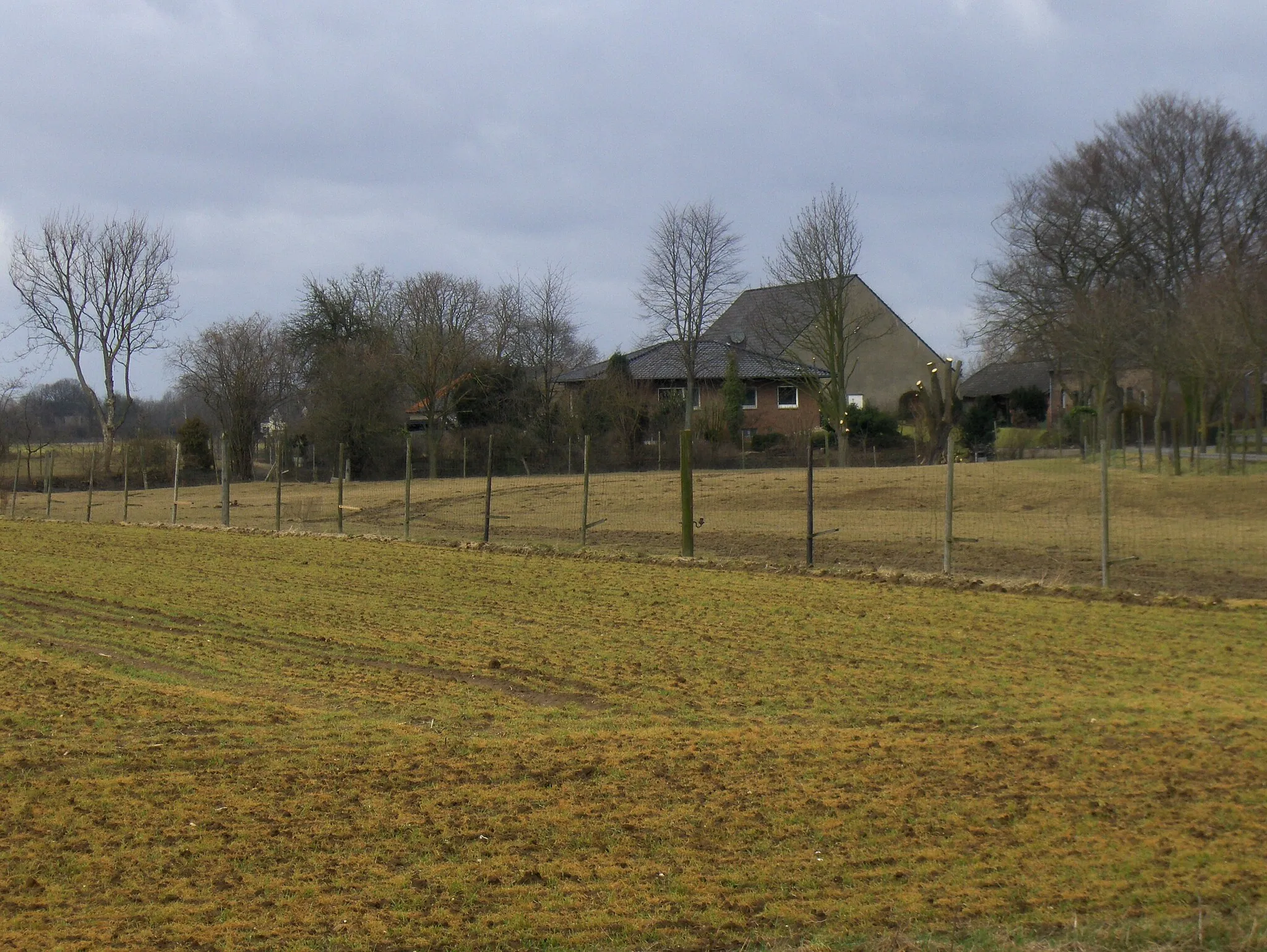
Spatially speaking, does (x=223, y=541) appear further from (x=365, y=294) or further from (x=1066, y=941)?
(x=365, y=294)

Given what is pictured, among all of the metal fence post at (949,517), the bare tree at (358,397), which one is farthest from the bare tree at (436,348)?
the metal fence post at (949,517)

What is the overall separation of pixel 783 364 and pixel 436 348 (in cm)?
1656

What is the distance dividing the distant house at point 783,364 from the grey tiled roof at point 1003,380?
459 cm

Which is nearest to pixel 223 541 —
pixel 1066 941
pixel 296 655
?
pixel 296 655

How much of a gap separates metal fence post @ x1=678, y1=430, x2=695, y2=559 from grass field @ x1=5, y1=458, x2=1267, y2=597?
93 centimetres

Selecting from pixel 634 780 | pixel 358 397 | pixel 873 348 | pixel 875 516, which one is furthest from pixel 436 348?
pixel 634 780

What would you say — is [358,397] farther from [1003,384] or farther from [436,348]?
[1003,384]

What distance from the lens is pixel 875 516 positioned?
24.0 m

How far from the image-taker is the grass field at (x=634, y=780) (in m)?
4.75

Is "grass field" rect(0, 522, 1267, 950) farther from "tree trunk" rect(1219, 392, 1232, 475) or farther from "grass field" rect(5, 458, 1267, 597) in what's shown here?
"tree trunk" rect(1219, 392, 1232, 475)

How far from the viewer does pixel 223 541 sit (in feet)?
73.4

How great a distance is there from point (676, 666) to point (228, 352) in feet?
178

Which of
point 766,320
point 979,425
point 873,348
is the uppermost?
point 766,320

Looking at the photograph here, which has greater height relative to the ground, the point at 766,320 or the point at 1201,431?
the point at 766,320
